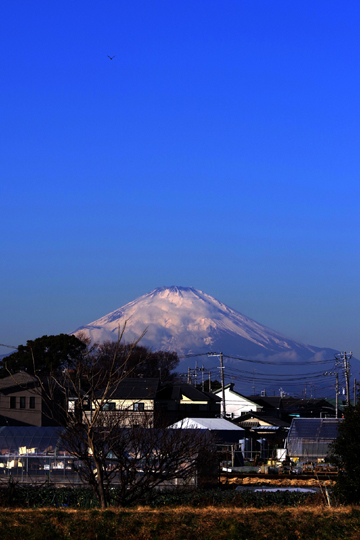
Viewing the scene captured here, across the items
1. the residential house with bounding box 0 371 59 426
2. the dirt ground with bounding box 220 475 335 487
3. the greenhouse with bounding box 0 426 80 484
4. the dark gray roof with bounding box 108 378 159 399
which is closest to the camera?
the greenhouse with bounding box 0 426 80 484

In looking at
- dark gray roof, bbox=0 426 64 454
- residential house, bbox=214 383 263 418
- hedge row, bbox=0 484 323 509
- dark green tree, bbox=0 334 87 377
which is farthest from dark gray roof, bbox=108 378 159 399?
hedge row, bbox=0 484 323 509

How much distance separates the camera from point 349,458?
20.4 meters

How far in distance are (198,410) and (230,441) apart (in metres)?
25.9

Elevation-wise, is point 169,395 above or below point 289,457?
above

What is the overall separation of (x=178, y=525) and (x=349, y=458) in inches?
327

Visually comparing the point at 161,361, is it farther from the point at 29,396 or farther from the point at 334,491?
the point at 334,491

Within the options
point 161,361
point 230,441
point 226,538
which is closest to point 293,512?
point 226,538

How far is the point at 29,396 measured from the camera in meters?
62.9

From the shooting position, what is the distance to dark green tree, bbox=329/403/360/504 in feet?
65.8

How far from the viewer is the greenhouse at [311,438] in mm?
50894

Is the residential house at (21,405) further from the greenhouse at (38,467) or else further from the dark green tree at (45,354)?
the greenhouse at (38,467)

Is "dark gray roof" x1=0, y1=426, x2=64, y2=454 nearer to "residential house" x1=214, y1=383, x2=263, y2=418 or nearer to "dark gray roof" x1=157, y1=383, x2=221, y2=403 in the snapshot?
"dark gray roof" x1=157, y1=383, x2=221, y2=403

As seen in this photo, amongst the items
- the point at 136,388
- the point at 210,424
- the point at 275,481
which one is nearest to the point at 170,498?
the point at 275,481

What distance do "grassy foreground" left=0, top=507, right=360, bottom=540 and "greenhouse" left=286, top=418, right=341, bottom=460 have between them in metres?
36.9
